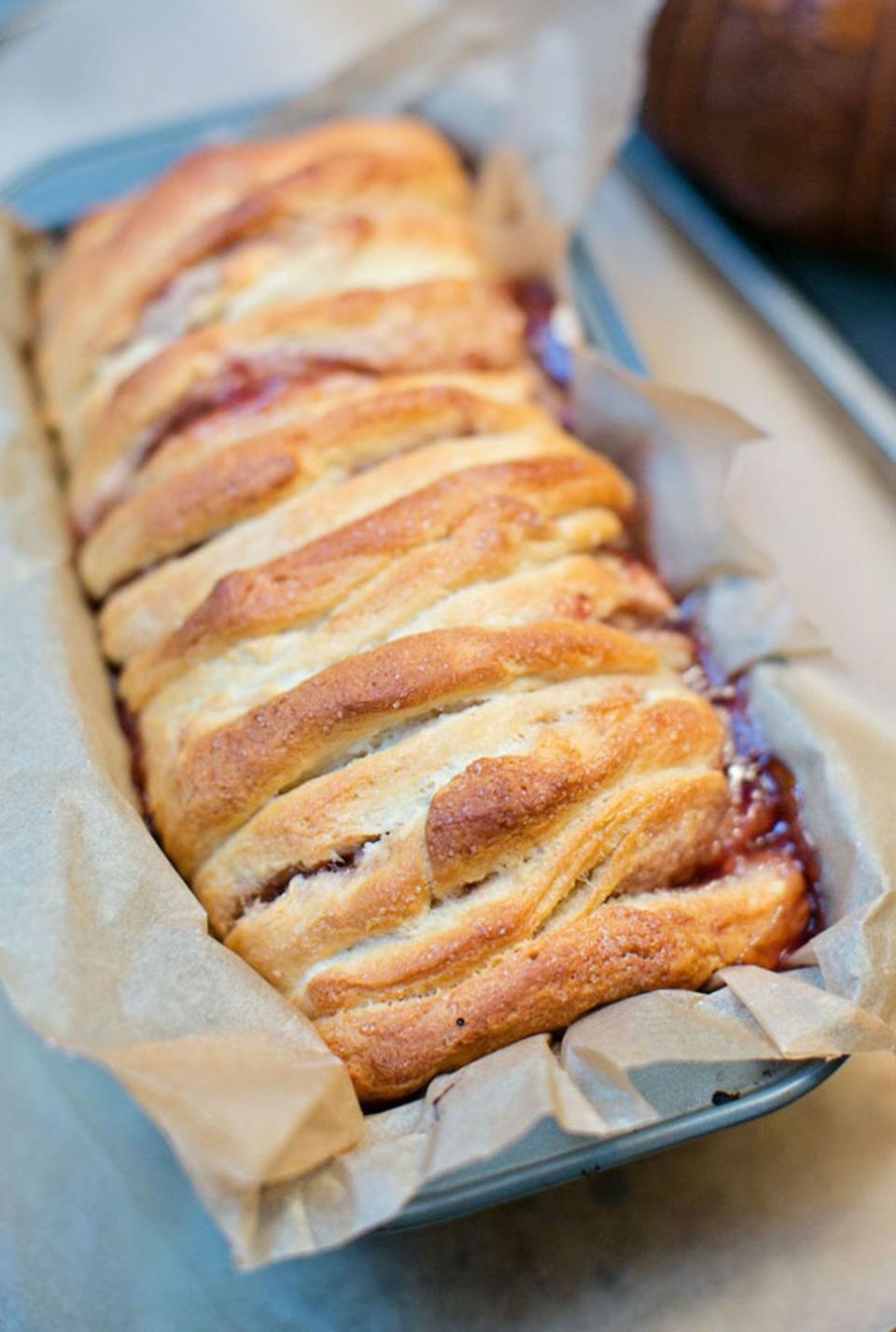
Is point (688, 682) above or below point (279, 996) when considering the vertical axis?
above

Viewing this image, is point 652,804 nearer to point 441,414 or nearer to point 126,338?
point 441,414

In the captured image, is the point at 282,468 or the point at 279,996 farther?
the point at 282,468

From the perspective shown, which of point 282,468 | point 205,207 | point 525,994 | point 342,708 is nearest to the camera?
point 525,994

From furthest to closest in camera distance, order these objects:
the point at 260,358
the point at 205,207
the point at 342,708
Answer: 1. the point at 205,207
2. the point at 260,358
3. the point at 342,708

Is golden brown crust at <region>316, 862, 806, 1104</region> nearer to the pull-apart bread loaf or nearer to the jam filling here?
the pull-apart bread loaf

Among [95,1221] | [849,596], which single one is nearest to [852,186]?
[849,596]

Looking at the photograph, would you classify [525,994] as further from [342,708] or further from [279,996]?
[342,708]

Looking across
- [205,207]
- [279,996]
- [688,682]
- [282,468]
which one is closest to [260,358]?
[282,468]

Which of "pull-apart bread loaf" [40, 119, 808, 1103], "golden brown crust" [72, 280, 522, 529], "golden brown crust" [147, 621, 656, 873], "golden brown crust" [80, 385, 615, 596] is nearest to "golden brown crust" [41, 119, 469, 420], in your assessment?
"pull-apart bread loaf" [40, 119, 808, 1103]
